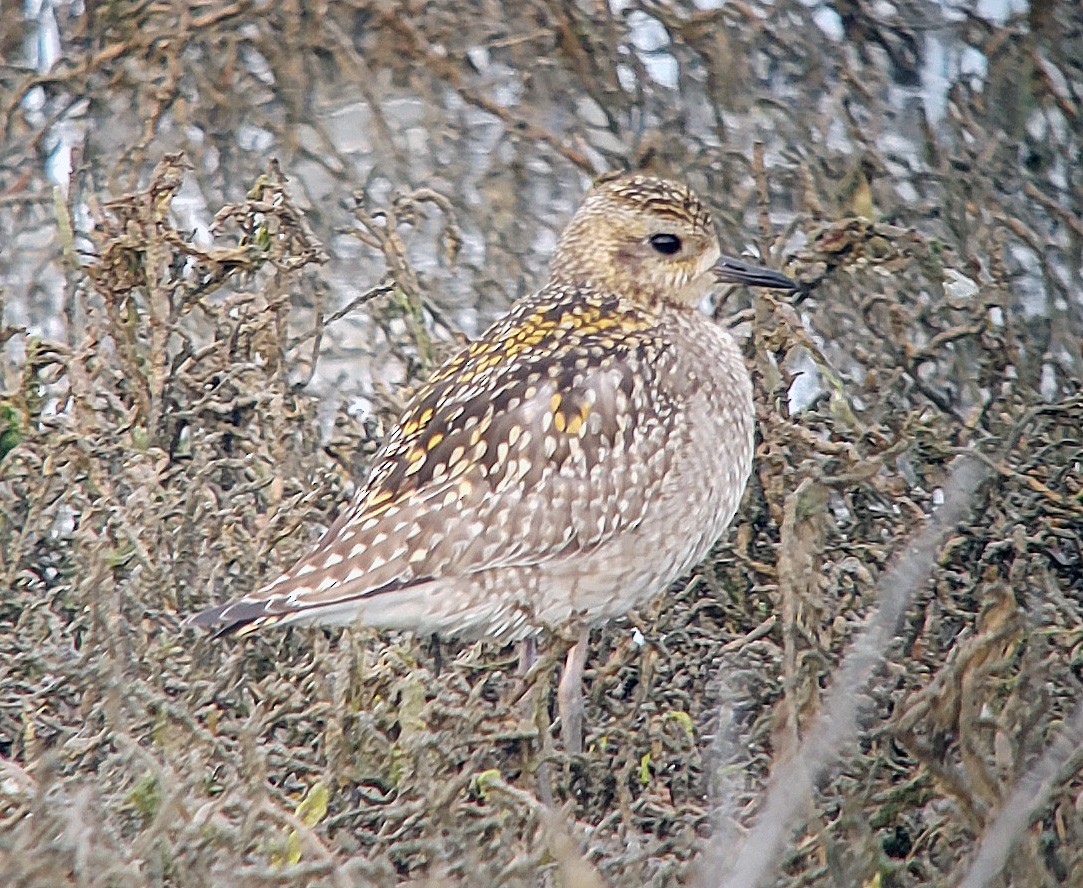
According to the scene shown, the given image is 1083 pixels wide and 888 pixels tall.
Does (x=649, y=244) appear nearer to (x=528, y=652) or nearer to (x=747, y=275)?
(x=747, y=275)

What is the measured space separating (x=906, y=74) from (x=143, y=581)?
9.89 ft

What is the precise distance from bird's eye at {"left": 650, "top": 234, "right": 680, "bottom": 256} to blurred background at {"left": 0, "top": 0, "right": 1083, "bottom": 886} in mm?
242

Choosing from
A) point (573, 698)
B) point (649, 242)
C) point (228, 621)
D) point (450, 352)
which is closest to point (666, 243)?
point (649, 242)

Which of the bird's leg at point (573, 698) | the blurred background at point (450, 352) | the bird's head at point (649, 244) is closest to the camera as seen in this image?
the blurred background at point (450, 352)

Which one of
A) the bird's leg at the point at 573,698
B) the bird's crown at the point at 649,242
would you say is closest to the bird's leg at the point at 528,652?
the bird's leg at the point at 573,698

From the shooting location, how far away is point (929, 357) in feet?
16.6

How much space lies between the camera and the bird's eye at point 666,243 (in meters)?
5.29

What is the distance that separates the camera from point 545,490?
471 centimetres

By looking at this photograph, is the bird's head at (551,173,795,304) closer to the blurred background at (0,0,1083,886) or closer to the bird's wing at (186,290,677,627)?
the blurred background at (0,0,1083,886)

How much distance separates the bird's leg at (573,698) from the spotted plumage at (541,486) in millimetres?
109

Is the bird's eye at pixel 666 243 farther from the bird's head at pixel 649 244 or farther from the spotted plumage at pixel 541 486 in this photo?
the spotted plumage at pixel 541 486

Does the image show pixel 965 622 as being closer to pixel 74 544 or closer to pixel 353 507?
pixel 353 507

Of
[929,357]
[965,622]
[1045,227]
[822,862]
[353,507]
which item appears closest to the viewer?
[822,862]

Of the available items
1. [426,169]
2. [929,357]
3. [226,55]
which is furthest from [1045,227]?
[226,55]
